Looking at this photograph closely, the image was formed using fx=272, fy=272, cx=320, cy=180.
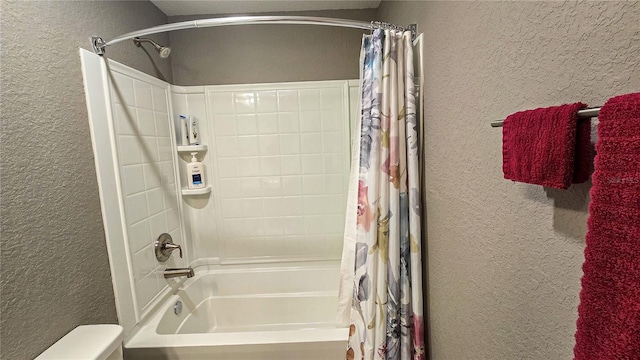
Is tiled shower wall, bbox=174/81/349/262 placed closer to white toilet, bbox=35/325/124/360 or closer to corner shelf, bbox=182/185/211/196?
corner shelf, bbox=182/185/211/196

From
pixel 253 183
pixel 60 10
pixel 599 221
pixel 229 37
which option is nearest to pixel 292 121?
pixel 253 183

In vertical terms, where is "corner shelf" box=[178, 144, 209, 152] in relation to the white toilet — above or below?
above

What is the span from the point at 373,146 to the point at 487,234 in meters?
0.49

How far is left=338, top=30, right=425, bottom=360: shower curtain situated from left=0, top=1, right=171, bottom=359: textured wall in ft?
3.39

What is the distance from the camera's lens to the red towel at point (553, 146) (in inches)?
16.6

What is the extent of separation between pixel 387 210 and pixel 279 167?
1.00 m

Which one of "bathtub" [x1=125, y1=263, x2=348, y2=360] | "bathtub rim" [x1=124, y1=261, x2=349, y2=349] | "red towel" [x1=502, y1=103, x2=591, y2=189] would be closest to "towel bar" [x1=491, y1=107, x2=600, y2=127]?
"red towel" [x1=502, y1=103, x2=591, y2=189]

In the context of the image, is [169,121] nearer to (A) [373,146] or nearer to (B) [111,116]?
(B) [111,116]

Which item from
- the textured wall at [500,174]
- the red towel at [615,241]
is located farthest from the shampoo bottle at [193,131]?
the red towel at [615,241]

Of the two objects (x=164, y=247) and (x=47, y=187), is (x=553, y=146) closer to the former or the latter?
(x=47, y=187)

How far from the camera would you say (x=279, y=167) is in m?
1.87

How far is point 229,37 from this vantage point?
70.1 inches

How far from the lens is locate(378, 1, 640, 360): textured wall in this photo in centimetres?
45

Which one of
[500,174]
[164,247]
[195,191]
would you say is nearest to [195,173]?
[195,191]
